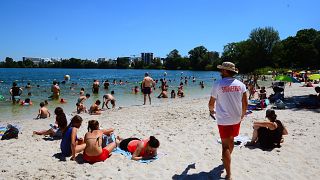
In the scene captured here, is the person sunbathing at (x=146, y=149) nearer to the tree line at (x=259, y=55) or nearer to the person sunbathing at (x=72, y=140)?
the person sunbathing at (x=72, y=140)

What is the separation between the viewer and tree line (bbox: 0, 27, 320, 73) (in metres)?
49.7

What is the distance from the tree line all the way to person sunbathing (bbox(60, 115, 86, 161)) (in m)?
34.9

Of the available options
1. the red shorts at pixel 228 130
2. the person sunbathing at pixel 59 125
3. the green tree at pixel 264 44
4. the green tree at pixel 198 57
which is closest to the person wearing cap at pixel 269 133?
the red shorts at pixel 228 130

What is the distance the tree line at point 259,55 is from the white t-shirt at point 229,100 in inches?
1373

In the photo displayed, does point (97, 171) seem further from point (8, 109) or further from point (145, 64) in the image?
point (145, 64)

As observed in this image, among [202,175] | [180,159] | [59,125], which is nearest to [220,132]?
[202,175]

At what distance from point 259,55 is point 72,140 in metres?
72.7

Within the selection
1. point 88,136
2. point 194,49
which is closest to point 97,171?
point 88,136

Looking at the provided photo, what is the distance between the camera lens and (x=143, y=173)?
5.77 meters

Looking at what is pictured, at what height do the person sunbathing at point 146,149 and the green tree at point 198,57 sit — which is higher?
the green tree at point 198,57

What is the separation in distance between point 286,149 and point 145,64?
508 ft

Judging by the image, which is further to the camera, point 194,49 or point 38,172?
point 194,49

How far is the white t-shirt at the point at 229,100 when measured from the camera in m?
4.98

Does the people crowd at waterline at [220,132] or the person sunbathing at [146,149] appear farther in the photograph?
the person sunbathing at [146,149]
